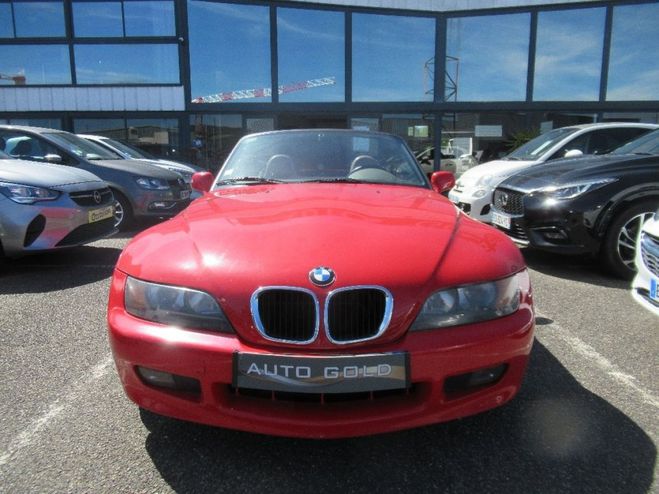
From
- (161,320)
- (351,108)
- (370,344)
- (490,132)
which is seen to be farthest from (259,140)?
(490,132)

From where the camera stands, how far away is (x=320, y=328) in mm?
1793

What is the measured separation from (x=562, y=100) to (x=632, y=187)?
10.0 m

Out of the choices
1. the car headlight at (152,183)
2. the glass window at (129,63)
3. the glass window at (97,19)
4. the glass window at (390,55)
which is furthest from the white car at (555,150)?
the glass window at (97,19)

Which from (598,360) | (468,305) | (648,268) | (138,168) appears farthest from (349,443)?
(138,168)

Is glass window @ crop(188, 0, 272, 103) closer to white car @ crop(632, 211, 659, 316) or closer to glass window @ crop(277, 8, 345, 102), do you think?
glass window @ crop(277, 8, 345, 102)

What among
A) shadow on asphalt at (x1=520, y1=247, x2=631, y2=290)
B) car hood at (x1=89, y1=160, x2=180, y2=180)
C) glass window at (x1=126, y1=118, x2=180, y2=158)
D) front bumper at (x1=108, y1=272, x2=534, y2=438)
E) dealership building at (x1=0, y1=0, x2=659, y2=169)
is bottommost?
shadow on asphalt at (x1=520, y1=247, x2=631, y2=290)

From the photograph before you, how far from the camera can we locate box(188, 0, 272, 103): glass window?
1331cm

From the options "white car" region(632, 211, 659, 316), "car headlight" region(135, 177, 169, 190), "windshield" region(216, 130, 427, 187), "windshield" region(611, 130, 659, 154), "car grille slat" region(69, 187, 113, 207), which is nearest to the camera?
"white car" region(632, 211, 659, 316)

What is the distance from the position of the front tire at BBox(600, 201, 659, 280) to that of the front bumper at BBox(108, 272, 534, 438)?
134 inches

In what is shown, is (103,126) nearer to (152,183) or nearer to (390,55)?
(152,183)

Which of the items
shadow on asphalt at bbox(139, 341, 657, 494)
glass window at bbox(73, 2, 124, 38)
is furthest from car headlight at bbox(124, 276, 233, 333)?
A: glass window at bbox(73, 2, 124, 38)

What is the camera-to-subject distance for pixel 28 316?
12.4 feet

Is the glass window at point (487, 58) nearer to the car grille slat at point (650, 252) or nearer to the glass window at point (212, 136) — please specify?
the glass window at point (212, 136)

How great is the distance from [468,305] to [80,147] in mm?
7518
